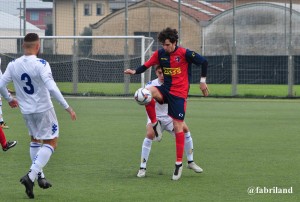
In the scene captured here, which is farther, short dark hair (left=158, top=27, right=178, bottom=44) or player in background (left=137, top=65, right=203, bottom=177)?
player in background (left=137, top=65, right=203, bottom=177)

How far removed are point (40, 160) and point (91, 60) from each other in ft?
72.9

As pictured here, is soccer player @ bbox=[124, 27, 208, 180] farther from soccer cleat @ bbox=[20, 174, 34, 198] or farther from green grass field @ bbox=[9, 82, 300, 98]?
green grass field @ bbox=[9, 82, 300, 98]

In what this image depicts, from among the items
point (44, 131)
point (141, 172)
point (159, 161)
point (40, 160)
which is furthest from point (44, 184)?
point (159, 161)

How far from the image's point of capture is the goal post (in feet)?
97.7

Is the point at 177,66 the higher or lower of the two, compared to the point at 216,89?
higher

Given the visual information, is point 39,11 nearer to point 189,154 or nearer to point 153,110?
point 153,110

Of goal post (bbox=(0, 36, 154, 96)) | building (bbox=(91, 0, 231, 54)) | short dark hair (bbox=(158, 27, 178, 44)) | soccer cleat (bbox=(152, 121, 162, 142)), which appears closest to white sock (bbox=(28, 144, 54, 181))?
soccer cleat (bbox=(152, 121, 162, 142))

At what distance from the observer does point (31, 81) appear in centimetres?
888

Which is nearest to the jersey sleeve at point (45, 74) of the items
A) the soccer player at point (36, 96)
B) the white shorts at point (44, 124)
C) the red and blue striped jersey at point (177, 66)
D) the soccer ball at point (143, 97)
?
the soccer player at point (36, 96)

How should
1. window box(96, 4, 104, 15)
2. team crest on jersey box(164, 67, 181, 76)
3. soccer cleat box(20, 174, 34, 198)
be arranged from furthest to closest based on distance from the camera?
1. window box(96, 4, 104, 15)
2. team crest on jersey box(164, 67, 181, 76)
3. soccer cleat box(20, 174, 34, 198)

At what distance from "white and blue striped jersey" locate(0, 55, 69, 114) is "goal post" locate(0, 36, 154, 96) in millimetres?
19488

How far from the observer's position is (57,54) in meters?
31.5

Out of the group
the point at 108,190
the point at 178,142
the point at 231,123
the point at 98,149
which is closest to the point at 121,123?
the point at 231,123

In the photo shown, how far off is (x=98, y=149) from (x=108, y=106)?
1302 centimetres
